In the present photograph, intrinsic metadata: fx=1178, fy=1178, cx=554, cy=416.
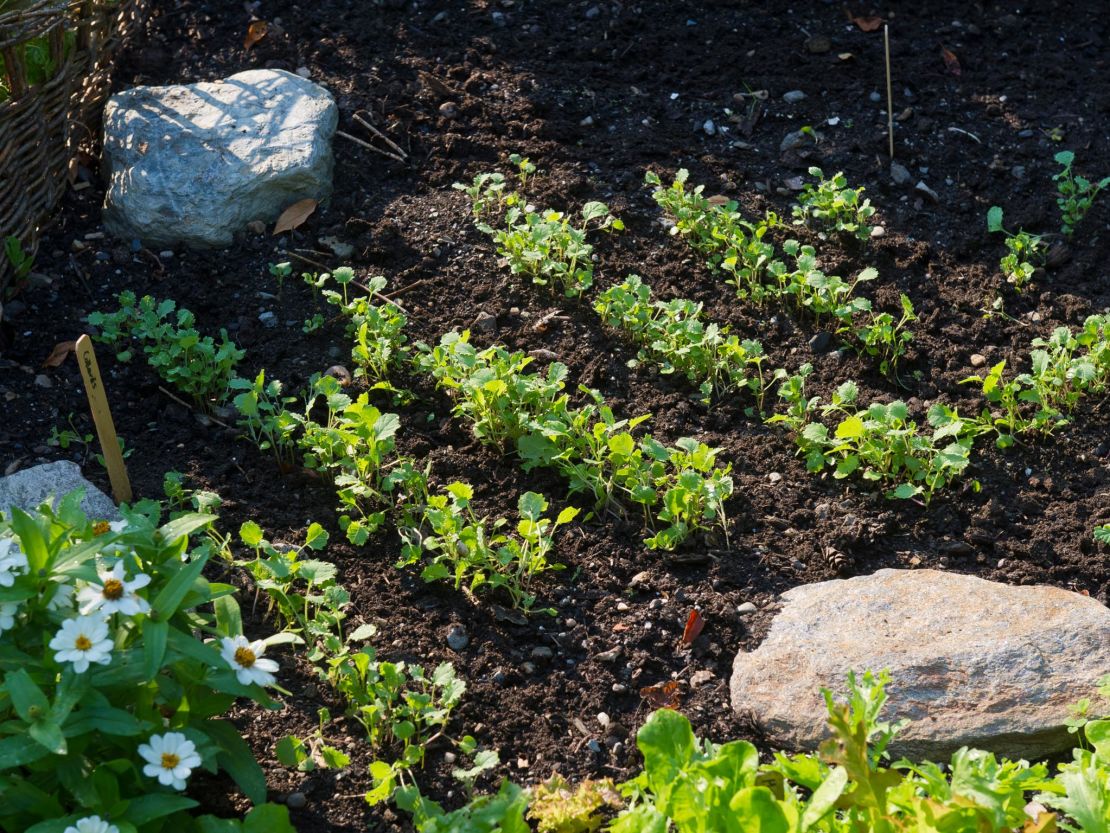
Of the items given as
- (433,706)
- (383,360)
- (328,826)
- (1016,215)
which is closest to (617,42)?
(1016,215)

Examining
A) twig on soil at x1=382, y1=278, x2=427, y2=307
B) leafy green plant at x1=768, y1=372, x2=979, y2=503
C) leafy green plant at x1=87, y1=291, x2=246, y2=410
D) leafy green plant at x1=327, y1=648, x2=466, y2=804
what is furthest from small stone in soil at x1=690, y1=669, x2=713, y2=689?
twig on soil at x1=382, y1=278, x2=427, y2=307

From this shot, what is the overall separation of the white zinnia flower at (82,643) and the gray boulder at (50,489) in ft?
3.91

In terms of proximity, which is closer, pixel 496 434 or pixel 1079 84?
pixel 496 434

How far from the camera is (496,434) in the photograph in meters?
3.66

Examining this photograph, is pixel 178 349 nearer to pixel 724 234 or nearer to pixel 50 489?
pixel 50 489

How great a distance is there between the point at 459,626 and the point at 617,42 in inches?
128

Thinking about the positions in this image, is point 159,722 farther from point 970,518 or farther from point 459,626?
point 970,518

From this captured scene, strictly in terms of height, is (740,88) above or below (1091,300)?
above

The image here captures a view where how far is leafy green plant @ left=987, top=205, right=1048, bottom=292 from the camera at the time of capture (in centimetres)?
425

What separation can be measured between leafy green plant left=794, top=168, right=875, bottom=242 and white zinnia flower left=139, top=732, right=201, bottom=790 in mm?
3042

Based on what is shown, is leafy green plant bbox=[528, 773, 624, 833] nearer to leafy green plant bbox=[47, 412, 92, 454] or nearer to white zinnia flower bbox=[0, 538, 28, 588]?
white zinnia flower bbox=[0, 538, 28, 588]

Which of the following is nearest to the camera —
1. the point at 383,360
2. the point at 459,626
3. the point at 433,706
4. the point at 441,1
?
the point at 433,706

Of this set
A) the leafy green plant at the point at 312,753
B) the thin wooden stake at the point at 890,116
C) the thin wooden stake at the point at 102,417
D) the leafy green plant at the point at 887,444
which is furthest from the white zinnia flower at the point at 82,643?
the thin wooden stake at the point at 890,116

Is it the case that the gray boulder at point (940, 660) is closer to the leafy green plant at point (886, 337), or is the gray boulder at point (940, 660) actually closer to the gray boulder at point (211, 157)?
the leafy green plant at point (886, 337)
